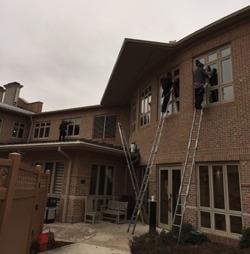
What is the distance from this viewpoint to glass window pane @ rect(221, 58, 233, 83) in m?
8.49

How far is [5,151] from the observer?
46.5 ft

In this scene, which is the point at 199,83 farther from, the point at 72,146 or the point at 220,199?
the point at 72,146

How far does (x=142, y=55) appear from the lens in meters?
10.9

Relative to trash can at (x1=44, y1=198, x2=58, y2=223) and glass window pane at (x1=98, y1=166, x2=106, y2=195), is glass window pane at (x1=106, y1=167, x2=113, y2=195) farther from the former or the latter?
trash can at (x1=44, y1=198, x2=58, y2=223)

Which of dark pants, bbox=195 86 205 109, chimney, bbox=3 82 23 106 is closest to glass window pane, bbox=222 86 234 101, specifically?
dark pants, bbox=195 86 205 109

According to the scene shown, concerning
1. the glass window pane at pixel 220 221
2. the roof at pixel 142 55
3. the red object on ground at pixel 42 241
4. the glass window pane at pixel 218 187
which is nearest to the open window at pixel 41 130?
the roof at pixel 142 55

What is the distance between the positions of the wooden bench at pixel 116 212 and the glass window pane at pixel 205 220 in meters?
3.96

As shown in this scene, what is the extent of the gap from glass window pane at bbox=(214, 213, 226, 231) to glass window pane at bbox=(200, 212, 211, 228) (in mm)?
239

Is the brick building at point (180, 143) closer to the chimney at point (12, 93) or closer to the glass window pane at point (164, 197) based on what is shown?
the glass window pane at point (164, 197)

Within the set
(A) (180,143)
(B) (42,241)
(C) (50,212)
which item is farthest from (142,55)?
(B) (42,241)

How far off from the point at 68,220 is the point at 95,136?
7163mm

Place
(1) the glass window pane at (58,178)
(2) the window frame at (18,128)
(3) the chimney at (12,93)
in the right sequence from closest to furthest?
(1) the glass window pane at (58,178)
(2) the window frame at (18,128)
(3) the chimney at (12,93)

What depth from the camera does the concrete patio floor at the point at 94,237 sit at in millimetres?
6426

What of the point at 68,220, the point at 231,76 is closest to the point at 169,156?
the point at 231,76
